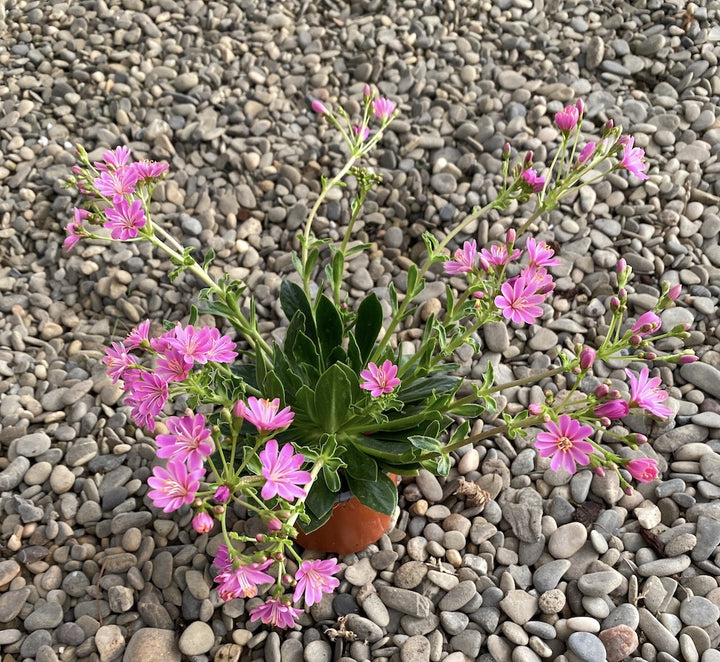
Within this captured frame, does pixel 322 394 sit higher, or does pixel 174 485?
pixel 174 485

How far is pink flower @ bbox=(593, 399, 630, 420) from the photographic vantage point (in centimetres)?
121

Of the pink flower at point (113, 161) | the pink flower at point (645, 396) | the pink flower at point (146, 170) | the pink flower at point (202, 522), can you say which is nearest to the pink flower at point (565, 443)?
the pink flower at point (645, 396)

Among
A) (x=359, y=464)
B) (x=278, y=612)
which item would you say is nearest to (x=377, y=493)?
(x=359, y=464)

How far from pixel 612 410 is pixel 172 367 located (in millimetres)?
802

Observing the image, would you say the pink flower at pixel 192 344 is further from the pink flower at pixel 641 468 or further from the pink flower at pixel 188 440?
the pink flower at pixel 641 468

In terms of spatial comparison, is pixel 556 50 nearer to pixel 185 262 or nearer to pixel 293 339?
pixel 293 339

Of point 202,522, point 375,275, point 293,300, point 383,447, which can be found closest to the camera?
point 202,522

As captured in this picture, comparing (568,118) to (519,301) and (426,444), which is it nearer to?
(519,301)

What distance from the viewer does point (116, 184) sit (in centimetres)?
148

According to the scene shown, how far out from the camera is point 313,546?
6.25 feet

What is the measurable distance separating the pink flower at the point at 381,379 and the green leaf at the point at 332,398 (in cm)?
8

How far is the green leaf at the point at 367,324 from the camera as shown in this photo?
1.78m

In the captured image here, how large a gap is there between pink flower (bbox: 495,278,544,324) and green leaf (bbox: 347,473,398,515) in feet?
1.71

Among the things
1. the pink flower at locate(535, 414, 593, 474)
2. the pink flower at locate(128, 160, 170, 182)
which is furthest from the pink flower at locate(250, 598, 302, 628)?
the pink flower at locate(128, 160, 170, 182)
